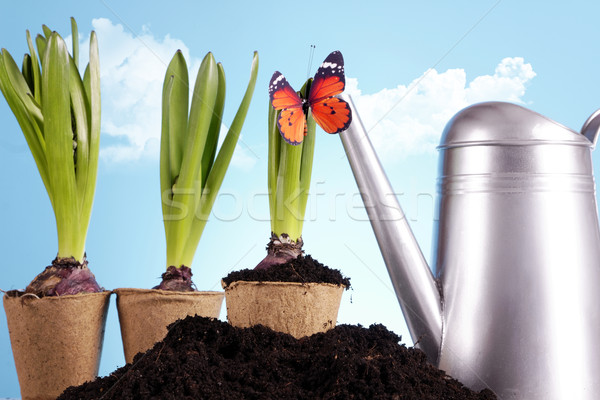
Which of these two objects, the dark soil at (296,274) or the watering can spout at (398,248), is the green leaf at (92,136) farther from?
the watering can spout at (398,248)

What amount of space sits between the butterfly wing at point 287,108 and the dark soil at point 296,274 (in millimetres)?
200

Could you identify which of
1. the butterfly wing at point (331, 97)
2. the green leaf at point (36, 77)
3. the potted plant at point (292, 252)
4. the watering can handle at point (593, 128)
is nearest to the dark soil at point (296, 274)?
the potted plant at point (292, 252)

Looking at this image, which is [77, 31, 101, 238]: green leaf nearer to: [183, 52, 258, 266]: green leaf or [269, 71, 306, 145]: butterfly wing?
[183, 52, 258, 266]: green leaf

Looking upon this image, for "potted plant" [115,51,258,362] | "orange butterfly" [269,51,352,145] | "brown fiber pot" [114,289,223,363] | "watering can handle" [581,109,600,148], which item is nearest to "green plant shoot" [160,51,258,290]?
"potted plant" [115,51,258,362]

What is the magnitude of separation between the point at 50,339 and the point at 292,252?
0.45 metres

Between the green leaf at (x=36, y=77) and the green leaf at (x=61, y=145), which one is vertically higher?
the green leaf at (x=36, y=77)

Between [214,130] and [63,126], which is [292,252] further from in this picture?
[63,126]

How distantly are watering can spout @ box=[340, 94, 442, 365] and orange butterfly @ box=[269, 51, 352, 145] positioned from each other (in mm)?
23

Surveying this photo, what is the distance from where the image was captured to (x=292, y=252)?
1.00 metres

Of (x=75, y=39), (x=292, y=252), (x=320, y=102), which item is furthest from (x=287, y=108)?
(x=75, y=39)

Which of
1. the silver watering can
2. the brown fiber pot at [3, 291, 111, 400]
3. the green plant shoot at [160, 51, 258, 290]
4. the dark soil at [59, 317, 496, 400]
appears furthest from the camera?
the green plant shoot at [160, 51, 258, 290]

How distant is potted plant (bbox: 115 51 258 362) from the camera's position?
3.43 feet

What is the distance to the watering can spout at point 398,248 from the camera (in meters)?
0.88

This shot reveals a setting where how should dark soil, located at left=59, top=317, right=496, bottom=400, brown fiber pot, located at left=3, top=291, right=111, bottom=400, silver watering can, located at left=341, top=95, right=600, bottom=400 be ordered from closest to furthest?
dark soil, located at left=59, top=317, right=496, bottom=400 → silver watering can, located at left=341, top=95, right=600, bottom=400 → brown fiber pot, located at left=3, top=291, right=111, bottom=400
